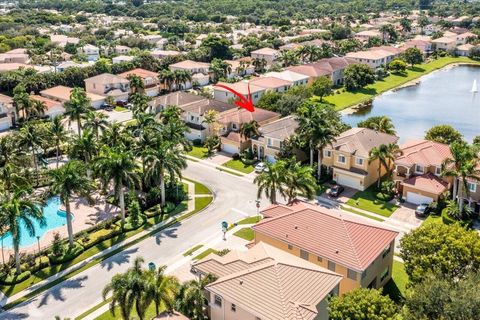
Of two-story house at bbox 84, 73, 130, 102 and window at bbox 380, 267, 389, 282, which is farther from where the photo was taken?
two-story house at bbox 84, 73, 130, 102

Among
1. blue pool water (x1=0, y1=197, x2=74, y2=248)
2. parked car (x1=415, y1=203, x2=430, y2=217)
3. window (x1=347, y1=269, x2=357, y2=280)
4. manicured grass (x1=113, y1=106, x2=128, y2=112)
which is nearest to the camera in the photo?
window (x1=347, y1=269, x2=357, y2=280)

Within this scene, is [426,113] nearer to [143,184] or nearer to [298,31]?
[143,184]

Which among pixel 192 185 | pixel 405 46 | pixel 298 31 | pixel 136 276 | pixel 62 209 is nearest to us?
pixel 136 276

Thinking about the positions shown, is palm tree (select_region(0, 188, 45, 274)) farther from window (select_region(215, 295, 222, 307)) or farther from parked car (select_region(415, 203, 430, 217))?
parked car (select_region(415, 203, 430, 217))

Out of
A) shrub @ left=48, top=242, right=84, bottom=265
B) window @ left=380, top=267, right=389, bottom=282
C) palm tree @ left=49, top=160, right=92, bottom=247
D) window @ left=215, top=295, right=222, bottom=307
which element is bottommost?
shrub @ left=48, top=242, right=84, bottom=265

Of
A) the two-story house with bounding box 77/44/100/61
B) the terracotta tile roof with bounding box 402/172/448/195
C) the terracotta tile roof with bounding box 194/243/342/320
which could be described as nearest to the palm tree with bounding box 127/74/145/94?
the two-story house with bounding box 77/44/100/61

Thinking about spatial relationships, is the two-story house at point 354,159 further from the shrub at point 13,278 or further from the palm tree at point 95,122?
the shrub at point 13,278

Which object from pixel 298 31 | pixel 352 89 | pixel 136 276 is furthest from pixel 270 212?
pixel 298 31
